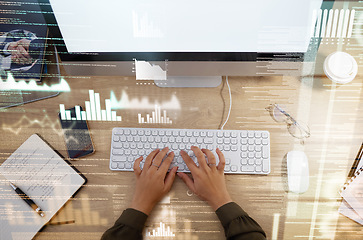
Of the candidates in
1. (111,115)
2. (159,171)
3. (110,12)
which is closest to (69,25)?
(110,12)

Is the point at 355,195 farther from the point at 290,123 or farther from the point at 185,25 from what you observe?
the point at 185,25

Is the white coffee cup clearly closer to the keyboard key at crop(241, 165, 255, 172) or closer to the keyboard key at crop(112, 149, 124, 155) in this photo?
the keyboard key at crop(241, 165, 255, 172)

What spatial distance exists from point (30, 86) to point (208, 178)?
568 mm

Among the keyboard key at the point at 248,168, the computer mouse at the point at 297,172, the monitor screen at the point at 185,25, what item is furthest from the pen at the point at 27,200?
the computer mouse at the point at 297,172

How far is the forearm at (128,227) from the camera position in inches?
27.7

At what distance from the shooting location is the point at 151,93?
0.86 m

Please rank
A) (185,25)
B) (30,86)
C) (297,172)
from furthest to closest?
(30,86), (297,172), (185,25)

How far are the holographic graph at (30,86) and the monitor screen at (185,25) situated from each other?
19 cm

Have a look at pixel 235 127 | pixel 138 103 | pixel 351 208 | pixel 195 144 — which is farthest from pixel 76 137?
pixel 351 208

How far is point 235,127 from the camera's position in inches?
32.3

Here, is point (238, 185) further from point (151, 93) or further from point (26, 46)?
point (26, 46)

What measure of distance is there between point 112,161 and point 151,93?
22 cm

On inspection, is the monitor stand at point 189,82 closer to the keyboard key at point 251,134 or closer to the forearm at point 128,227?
the keyboard key at point 251,134

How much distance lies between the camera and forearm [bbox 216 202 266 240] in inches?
27.2
